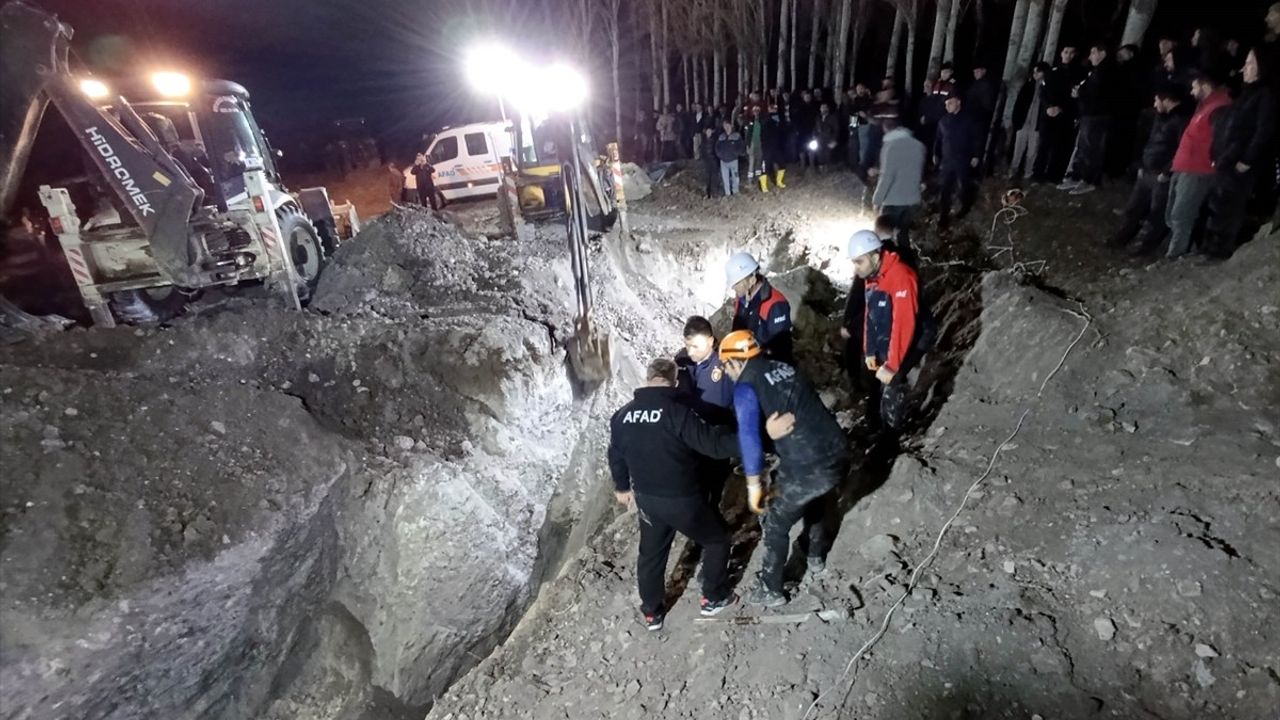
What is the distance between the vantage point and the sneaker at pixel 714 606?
4020 mm

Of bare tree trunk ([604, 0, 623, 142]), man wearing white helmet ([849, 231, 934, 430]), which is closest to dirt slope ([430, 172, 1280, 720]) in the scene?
man wearing white helmet ([849, 231, 934, 430])

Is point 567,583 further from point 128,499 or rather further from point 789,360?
point 128,499

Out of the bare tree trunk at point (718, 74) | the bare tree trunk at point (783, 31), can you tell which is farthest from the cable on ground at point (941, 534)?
the bare tree trunk at point (718, 74)

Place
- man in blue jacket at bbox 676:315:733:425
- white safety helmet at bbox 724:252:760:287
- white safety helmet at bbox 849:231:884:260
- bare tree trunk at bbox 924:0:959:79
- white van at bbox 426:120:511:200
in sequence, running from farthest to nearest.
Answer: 1. white van at bbox 426:120:511:200
2. bare tree trunk at bbox 924:0:959:79
3. white safety helmet at bbox 724:252:760:287
4. white safety helmet at bbox 849:231:884:260
5. man in blue jacket at bbox 676:315:733:425

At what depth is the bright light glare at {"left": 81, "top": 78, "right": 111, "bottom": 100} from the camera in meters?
5.92

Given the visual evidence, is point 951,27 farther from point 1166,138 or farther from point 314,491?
point 314,491

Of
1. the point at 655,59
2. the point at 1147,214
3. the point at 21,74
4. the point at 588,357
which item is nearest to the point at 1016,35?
the point at 1147,214

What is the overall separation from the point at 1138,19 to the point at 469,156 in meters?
11.6

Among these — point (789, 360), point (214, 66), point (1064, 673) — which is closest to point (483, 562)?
point (789, 360)

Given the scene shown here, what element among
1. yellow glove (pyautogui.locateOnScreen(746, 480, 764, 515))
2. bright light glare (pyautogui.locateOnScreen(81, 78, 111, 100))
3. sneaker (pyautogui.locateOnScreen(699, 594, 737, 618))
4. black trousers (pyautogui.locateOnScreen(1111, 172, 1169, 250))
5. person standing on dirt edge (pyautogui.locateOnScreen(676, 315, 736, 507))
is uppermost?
bright light glare (pyautogui.locateOnScreen(81, 78, 111, 100))

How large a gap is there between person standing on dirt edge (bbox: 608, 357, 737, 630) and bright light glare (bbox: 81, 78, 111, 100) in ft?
20.2

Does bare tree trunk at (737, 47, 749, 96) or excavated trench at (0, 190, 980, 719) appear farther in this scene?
bare tree trunk at (737, 47, 749, 96)

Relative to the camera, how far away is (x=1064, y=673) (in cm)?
294

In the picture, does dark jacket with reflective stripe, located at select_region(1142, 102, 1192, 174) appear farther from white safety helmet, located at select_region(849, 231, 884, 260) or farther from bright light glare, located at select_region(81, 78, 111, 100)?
bright light glare, located at select_region(81, 78, 111, 100)
